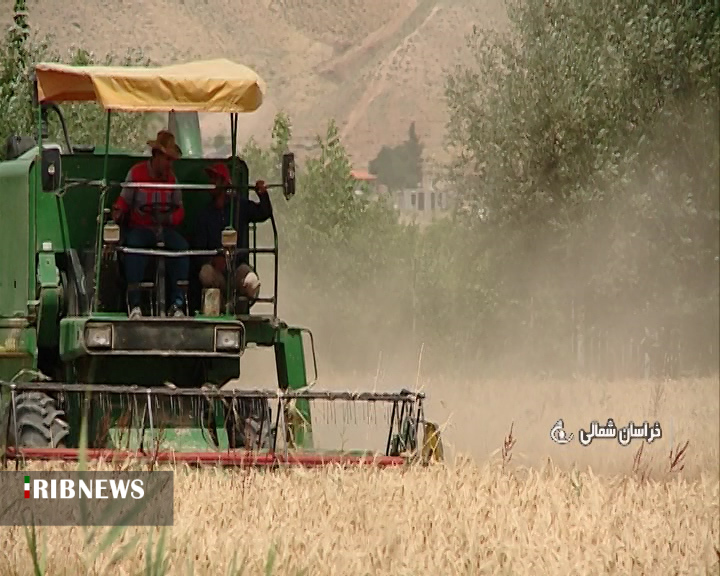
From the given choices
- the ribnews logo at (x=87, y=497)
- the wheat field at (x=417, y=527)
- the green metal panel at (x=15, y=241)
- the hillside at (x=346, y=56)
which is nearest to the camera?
the wheat field at (x=417, y=527)

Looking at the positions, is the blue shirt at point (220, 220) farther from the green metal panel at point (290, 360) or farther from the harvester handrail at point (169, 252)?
the green metal panel at point (290, 360)

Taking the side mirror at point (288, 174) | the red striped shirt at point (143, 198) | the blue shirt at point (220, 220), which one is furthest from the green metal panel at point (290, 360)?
the red striped shirt at point (143, 198)

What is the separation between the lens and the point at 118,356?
11938 millimetres

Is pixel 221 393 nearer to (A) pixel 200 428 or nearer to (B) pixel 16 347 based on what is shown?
(A) pixel 200 428

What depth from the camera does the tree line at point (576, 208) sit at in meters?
26.8

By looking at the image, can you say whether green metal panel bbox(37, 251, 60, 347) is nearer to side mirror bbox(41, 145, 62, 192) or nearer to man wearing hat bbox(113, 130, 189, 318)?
man wearing hat bbox(113, 130, 189, 318)

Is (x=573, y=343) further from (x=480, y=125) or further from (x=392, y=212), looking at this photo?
(x=392, y=212)

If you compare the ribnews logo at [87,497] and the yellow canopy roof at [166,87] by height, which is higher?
the yellow canopy roof at [166,87]

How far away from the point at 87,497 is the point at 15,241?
430 cm

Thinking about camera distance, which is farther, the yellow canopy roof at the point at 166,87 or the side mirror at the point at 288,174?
the side mirror at the point at 288,174

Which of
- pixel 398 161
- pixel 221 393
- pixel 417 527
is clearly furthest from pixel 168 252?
pixel 398 161

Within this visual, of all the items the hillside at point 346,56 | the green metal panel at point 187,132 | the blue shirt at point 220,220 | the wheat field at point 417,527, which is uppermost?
the hillside at point 346,56

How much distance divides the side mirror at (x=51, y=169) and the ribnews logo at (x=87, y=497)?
7.79ft

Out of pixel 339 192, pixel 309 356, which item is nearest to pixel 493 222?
pixel 309 356
